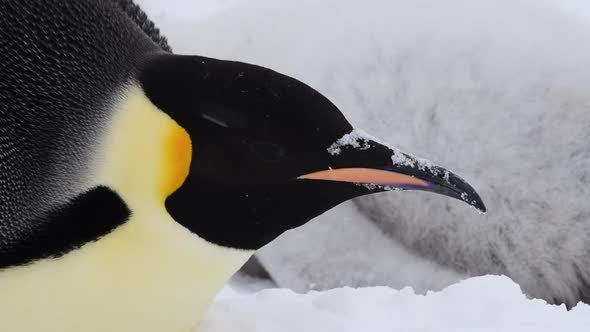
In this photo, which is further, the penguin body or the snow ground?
the snow ground

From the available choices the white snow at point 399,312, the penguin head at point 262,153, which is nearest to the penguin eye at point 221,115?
the penguin head at point 262,153

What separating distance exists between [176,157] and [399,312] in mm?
443

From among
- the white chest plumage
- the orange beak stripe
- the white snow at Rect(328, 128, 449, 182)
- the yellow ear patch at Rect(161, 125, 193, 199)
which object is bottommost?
the white chest plumage

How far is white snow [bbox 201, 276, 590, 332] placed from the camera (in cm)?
91

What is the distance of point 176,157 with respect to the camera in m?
0.66

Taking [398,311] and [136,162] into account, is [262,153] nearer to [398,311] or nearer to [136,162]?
[136,162]

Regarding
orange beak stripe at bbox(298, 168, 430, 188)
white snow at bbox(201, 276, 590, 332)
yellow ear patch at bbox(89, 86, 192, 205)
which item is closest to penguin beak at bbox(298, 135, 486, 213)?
orange beak stripe at bbox(298, 168, 430, 188)

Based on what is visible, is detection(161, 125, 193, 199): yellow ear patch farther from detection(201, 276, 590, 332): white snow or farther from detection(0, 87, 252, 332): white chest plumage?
detection(201, 276, 590, 332): white snow

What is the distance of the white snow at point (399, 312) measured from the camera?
2.98 ft

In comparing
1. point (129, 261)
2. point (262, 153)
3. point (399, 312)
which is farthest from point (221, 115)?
point (399, 312)

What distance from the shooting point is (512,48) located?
1.40m

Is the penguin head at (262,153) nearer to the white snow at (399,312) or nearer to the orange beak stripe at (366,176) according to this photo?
the orange beak stripe at (366,176)

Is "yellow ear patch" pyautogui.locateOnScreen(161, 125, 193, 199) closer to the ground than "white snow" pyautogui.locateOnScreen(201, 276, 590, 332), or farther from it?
farther from it

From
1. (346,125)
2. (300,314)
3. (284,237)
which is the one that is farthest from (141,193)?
(284,237)
